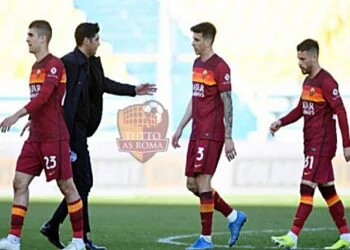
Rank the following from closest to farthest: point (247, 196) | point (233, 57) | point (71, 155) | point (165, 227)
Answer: point (71, 155), point (165, 227), point (247, 196), point (233, 57)

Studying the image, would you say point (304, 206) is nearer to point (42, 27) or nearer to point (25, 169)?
point (25, 169)

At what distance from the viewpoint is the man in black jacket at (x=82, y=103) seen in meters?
9.93

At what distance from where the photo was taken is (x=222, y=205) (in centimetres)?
1063

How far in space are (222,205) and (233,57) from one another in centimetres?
1444

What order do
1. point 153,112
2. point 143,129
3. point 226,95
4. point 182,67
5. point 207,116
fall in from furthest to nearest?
point 182,67 → point 153,112 → point 143,129 → point 207,116 → point 226,95

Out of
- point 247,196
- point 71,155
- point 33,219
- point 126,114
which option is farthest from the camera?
point 126,114

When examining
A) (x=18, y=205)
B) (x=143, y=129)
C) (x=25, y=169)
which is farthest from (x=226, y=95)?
(x=143, y=129)

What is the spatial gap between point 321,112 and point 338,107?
0.56 feet

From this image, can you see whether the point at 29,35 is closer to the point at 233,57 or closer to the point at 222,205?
the point at 222,205

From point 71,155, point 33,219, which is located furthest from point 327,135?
point 33,219

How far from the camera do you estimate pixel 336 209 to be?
10.5m

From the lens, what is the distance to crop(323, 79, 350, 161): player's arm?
1002 cm

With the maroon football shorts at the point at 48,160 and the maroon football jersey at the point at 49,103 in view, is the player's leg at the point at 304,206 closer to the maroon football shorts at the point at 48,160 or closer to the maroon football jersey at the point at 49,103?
the maroon football shorts at the point at 48,160

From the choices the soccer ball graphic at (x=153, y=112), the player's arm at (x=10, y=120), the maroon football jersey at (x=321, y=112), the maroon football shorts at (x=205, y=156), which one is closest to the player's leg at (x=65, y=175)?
the player's arm at (x=10, y=120)
